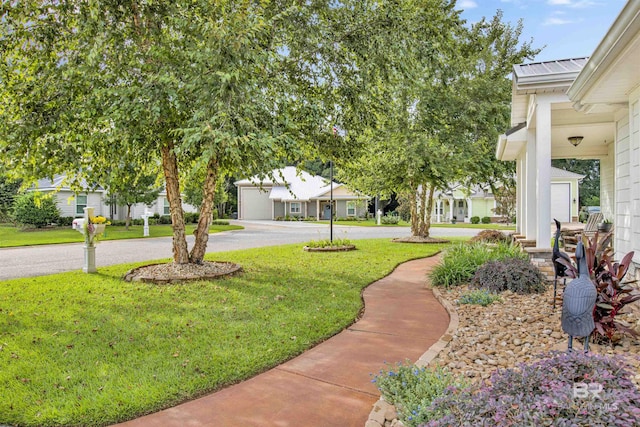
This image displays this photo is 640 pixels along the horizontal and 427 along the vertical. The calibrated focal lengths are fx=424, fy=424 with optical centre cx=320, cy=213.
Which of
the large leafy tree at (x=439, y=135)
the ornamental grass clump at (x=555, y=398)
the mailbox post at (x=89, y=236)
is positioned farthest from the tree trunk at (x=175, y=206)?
the ornamental grass clump at (x=555, y=398)

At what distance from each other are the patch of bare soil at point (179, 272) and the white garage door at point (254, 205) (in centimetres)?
3212

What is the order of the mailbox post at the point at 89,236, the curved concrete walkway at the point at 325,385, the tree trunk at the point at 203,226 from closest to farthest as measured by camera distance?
the curved concrete walkway at the point at 325,385 → the tree trunk at the point at 203,226 → the mailbox post at the point at 89,236

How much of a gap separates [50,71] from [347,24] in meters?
5.60

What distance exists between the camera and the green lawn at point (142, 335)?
3352mm

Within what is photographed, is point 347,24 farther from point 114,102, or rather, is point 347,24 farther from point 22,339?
point 22,339

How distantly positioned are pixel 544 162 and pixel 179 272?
23.4 ft

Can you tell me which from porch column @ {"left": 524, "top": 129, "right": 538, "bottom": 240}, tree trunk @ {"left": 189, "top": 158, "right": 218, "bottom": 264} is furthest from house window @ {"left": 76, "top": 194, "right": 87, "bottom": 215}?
porch column @ {"left": 524, "top": 129, "right": 538, "bottom": 240}

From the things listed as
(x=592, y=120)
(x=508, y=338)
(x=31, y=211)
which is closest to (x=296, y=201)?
(x=31, y=211)

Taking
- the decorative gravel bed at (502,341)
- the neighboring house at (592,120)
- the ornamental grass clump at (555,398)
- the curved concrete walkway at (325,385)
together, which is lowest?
the curved concrete walkway at (325,385)

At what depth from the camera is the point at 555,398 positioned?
2.04 meters

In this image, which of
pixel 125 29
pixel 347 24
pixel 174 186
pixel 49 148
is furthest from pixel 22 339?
pixel 347 24

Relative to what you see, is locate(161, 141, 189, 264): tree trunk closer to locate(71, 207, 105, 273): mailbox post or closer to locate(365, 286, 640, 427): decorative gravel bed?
locate(71, 207, 105, 273): mailbox post

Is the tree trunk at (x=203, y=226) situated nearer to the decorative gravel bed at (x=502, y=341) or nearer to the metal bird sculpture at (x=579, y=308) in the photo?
the decorative gravel bed at (x=502, y=341)

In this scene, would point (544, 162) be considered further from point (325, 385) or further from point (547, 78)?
point (325, 385)
